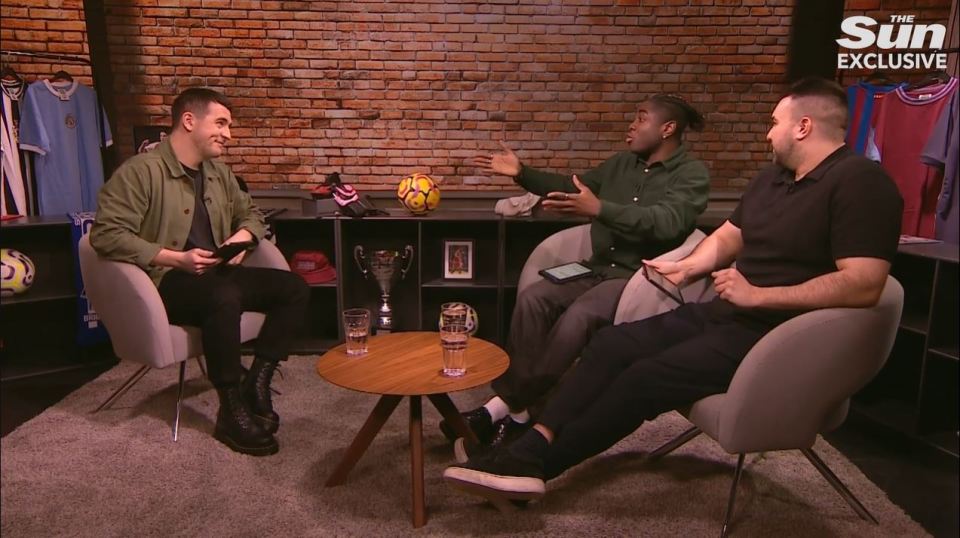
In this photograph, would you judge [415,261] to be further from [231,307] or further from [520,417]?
[520,417]

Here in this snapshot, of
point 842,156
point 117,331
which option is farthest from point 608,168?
point 117,331

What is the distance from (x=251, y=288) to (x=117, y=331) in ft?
1.65

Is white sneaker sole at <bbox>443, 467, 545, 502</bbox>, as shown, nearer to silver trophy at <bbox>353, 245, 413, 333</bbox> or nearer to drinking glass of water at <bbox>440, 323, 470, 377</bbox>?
drinking glass of water at <bbox>440, 323, 470, 377</bbox>

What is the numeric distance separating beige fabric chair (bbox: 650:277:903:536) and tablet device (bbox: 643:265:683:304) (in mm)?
570

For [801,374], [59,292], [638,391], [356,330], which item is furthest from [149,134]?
[801,374]

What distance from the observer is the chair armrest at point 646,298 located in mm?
2426

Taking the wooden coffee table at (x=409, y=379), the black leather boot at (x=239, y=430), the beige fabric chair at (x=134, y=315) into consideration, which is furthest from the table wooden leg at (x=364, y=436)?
the beige fabric chair at (x=134, y=315)

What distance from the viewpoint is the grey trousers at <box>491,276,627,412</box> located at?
7.99 feet

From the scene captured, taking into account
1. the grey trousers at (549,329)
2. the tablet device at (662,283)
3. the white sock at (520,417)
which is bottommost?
the white sock at (520,417)

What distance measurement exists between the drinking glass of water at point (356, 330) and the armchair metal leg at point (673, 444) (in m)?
1.09

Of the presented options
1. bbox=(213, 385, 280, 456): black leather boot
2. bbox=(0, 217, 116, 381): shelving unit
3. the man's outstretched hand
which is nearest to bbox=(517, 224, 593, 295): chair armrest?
the man's outstretched hand

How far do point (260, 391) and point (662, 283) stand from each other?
158cm

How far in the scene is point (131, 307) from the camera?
2.40 meters

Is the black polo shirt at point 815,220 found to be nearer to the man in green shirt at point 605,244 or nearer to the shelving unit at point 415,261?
the man in green shirt at point 605,244
